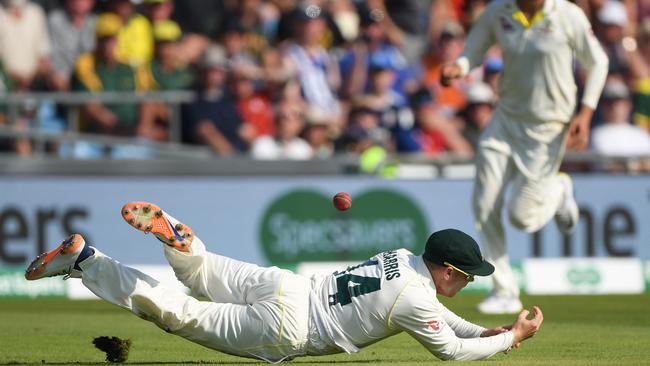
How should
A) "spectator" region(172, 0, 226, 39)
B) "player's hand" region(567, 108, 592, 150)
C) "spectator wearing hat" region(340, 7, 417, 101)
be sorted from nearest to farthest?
"player's hand" region(567, 108, 592, 150)
"spectator wearing hat" region(340, 7, 417, 101)
"spectator" region(172, 0, 226, 39)

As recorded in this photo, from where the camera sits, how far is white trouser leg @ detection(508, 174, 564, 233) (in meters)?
11.5

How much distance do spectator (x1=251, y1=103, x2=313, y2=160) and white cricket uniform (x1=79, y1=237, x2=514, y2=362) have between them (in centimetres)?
872

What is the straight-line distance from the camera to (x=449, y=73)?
11.0 metres

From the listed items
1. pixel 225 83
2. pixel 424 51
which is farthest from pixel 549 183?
pixel 424 51

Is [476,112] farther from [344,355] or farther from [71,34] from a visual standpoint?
[344,355]

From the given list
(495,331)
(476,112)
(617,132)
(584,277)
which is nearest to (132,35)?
(476,112)

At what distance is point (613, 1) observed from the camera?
18797 millimetres

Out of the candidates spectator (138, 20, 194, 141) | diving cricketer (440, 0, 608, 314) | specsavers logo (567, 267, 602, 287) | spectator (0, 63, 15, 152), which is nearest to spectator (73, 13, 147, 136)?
spectator (138, 20, 194, 141)

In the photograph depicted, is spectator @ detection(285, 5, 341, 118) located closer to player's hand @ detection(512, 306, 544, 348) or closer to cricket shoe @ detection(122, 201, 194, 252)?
cricket shoe @ detection(122, 201, 194, 252)

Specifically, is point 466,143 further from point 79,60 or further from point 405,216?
point 79,60

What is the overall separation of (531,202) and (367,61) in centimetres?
633

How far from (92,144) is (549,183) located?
20.7 feet

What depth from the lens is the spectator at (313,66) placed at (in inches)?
677

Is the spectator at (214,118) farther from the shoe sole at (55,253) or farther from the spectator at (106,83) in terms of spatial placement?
the shoe sole at (55,253)
